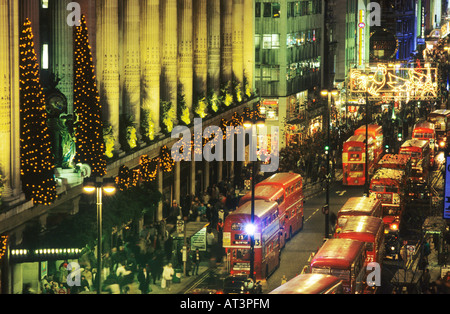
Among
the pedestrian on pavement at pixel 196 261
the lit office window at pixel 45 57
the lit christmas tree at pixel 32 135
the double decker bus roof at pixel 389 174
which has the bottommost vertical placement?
the pedestrian on pavement at pixel 196 261

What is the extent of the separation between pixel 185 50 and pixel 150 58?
928 centimetres

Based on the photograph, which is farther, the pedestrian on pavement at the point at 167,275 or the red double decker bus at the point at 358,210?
the red double decker bus at the point at 358,210

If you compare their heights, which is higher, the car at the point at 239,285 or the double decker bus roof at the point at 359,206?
the double decker bus roof at the point at 359,206

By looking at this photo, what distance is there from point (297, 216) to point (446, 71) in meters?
117

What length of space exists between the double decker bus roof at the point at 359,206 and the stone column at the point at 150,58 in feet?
45.9

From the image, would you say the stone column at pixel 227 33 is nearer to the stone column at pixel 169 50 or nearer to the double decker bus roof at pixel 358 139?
the double decker bus roof at pixel 358 139

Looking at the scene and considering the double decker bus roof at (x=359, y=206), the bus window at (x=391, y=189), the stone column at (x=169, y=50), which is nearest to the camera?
the double decker bus roof at (x=359, y=206)

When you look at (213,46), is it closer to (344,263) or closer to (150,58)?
(150,58)

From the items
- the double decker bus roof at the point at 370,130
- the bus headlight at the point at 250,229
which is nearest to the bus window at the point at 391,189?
the bus headlight at the point at 250,229

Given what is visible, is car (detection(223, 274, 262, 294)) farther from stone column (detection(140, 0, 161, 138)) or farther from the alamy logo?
stone column (detection(140, 0, 161, 138))

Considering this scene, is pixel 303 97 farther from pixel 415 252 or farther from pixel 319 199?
pixel 415 252

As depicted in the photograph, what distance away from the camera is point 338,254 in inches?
1772

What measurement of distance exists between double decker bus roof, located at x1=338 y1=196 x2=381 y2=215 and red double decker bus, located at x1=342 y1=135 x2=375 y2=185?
2258 centimetres

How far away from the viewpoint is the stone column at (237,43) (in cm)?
9138
